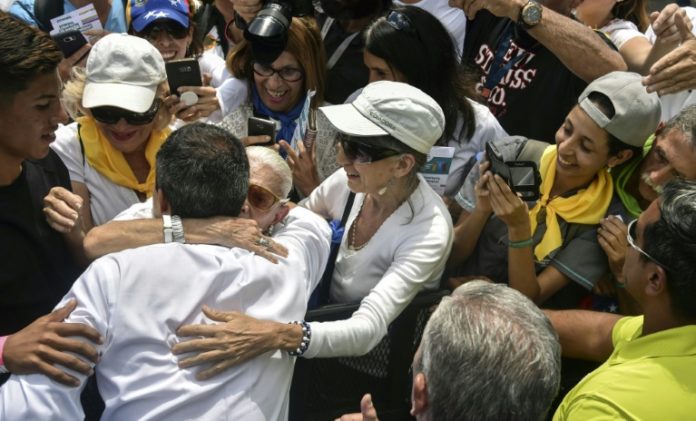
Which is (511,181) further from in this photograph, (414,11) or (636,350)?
(414,11)

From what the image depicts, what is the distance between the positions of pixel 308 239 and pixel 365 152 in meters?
0.38

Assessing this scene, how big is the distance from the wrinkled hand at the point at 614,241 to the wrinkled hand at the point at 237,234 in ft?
3.73

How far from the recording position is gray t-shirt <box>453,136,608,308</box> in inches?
101

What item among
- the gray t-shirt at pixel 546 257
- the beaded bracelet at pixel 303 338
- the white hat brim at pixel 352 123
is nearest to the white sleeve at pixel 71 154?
the white hat brim at pixel 352 123

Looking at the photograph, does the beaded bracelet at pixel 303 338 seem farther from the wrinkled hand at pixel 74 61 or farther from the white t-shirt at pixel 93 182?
the wrinkled hand at pixel 74 61

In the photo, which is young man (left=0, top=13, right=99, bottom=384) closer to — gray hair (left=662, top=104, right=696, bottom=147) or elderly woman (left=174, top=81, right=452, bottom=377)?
elderly woman (left=174, top=81, right=452, bottom=377)

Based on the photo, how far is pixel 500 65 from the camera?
3.35 meters

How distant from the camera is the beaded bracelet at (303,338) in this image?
211cm

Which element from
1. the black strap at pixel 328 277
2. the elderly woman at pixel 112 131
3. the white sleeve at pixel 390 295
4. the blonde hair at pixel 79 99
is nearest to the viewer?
the white sleeve at pixel 390 295

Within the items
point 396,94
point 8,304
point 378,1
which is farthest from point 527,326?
point 378,1

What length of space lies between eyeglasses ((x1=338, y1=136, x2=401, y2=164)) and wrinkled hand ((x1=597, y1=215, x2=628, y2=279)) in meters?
0.76

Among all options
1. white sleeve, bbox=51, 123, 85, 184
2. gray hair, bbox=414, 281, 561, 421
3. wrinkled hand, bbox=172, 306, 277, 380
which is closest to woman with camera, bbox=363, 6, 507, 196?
white sleeve, bbox=51, 123, 85, 184

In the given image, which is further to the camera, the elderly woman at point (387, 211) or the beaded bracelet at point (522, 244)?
the beaded bracelet at point (522, 244)

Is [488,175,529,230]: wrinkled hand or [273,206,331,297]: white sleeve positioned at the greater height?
[488,175,529,230]: wrinkled hand
